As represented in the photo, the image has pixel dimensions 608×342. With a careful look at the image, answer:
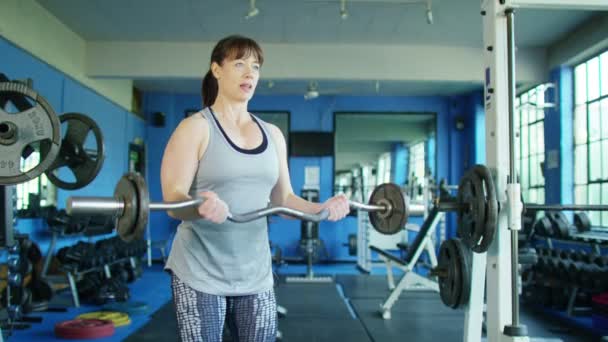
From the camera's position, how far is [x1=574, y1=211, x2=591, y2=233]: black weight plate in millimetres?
4137

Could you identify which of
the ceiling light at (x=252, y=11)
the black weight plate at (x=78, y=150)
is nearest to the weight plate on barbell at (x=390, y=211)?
the black weight plate at (x=78, y=150)

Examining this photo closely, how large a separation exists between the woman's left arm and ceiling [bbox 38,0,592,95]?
9.90 feet

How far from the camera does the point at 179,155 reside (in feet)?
3.33

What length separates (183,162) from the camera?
1016 millimetres

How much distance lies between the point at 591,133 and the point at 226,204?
4.50 meters

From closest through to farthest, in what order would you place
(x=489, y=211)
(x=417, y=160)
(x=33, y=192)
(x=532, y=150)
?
(x=489, y=211) → (x=33, y=192) → (x=532, y=150) → (x=417, y=160)

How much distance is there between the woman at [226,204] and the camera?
3.34ft

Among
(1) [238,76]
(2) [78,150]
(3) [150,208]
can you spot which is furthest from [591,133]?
(3) [150,208]

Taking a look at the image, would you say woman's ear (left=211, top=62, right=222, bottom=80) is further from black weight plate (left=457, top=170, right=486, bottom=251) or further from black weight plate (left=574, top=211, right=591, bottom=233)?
black weight plate (left=574, top=211, right=591, bottom=233)

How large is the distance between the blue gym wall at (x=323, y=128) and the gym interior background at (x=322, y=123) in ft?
0.06

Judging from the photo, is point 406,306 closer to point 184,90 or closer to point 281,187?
point 281,187

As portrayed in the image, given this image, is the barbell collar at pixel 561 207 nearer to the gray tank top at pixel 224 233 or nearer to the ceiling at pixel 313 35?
the gray tank top at pixel 224 233

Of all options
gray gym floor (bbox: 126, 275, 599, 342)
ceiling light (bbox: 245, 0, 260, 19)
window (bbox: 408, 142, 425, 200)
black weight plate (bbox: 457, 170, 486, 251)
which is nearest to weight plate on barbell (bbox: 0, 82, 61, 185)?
gray gym floor (bbox: 126, 275, 599, 342)

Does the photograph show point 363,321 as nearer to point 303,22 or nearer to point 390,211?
point 390,211
